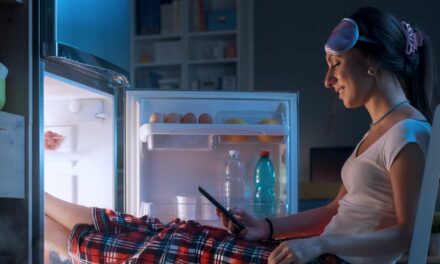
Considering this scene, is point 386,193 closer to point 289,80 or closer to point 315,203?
point 315,203

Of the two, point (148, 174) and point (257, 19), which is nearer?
point (148, 174)

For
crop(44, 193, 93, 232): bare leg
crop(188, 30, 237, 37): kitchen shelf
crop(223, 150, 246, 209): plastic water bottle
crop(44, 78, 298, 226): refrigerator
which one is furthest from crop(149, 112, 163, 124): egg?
crop(188, 30, 237, 37): kitchen shelf

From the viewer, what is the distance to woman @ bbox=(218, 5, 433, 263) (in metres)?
1.06

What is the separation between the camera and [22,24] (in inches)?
46.2

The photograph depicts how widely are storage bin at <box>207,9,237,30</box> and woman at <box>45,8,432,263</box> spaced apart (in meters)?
2.15

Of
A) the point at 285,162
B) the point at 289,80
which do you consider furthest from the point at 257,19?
the point at 285,162

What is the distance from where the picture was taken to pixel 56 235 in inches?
55.1

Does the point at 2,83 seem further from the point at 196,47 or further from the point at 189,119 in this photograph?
the point at 196,47

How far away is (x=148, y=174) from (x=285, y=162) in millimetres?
458

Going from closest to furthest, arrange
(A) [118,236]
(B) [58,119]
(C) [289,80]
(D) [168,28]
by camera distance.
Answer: (A) [118,236]
(B) [58,119]
(C) [289,80]
(D) [168,28]

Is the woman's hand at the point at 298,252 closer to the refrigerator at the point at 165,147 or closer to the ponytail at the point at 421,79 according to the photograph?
the ponytail at the point at 421,79

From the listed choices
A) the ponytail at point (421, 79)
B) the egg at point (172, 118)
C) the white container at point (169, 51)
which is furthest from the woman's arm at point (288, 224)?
the white container at point (169, 51)

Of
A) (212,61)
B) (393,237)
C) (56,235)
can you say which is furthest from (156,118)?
(212,61)

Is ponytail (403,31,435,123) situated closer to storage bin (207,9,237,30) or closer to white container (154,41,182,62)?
storage bin (207,9,237,30)
